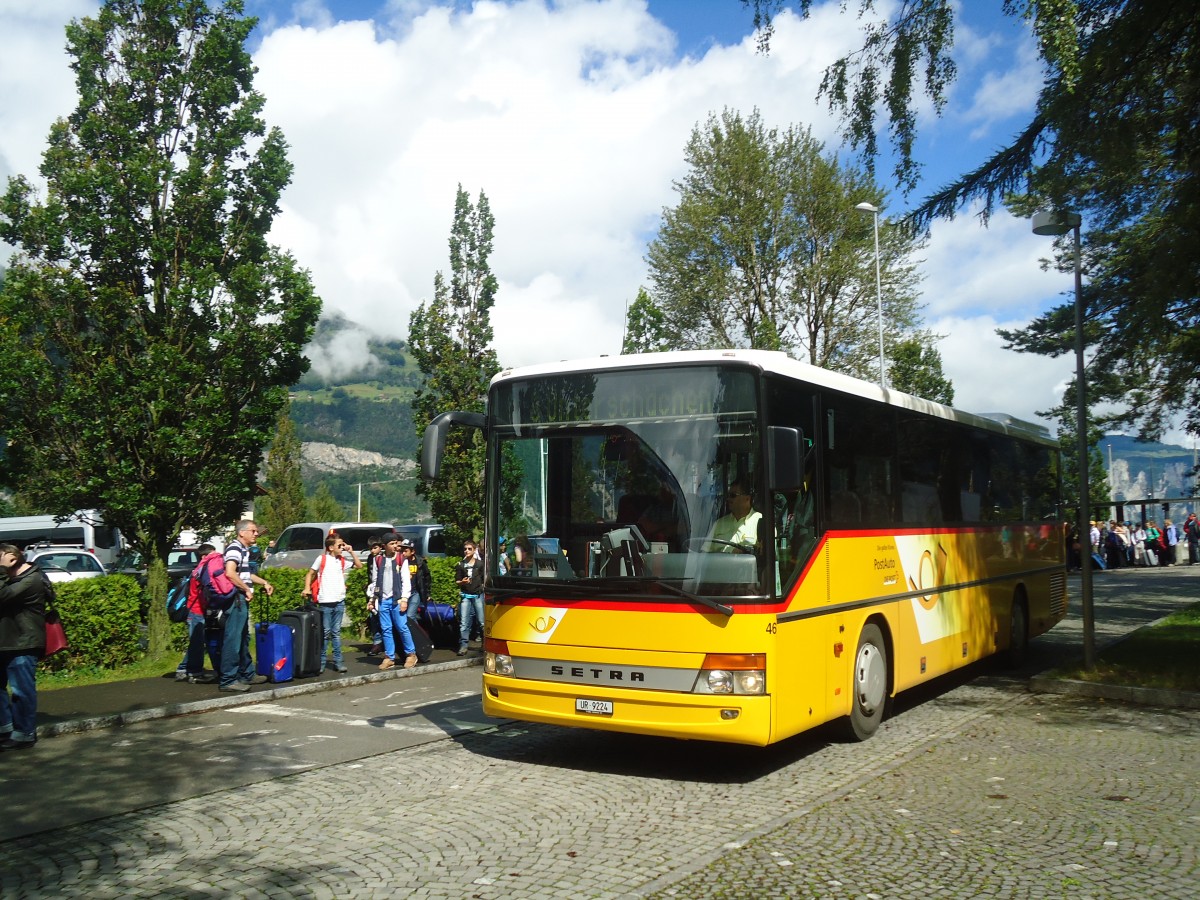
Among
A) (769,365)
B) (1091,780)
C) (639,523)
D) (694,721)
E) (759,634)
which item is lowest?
(1091,780)

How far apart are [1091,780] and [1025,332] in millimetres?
26986

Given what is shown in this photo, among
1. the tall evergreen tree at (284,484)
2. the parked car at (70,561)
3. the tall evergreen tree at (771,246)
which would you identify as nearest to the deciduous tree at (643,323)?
the tall evergreen tree at (771,246)

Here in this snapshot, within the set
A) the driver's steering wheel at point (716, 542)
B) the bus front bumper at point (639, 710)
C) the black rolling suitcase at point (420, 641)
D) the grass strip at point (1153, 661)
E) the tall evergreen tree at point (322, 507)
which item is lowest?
the grass strip at point (1153, 661)

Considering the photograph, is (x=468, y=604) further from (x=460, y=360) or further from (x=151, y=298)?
(x=460, y=360)

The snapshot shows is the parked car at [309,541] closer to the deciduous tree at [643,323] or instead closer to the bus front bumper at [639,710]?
the deciduous tree at [643,323]

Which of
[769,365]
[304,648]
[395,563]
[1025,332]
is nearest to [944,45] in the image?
[769,365]

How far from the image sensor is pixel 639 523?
7719 mm

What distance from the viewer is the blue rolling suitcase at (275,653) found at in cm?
1303

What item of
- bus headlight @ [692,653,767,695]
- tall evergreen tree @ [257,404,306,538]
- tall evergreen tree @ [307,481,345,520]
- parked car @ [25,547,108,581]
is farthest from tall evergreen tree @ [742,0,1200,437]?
tall evergreen tree @ [307,481,345,520]

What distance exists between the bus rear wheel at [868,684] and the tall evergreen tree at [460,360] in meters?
15.0

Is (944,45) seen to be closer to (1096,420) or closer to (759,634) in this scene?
(759,634)

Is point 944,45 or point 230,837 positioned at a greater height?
point 944,45

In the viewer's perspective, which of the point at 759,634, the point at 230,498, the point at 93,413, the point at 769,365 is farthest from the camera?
the point at 230,498

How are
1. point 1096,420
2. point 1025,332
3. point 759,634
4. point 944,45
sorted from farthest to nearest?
point 1025,332, point 1096,420, point 944,45, point 759,634
